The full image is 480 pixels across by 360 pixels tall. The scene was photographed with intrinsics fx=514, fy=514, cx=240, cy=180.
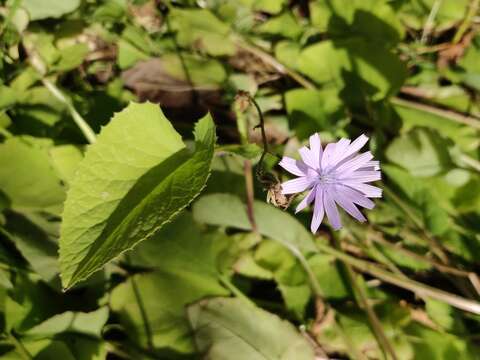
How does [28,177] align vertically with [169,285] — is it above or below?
above

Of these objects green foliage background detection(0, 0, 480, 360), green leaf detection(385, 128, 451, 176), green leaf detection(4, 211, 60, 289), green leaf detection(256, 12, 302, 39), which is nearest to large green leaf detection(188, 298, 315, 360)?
green foliage background detection(0, 0, 480, 360)

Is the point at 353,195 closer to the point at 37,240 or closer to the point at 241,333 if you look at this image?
the point at 241,333

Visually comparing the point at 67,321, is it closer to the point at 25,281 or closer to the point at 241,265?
the point at 25,281

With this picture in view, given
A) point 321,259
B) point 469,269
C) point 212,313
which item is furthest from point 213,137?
point 469,269

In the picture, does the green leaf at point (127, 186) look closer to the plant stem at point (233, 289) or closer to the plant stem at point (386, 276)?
the plant stem at point (233, 289)

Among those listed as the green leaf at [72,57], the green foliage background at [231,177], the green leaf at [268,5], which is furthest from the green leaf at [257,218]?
the green leaf at [268,5]

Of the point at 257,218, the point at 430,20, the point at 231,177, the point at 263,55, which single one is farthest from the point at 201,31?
the point at 430,20
